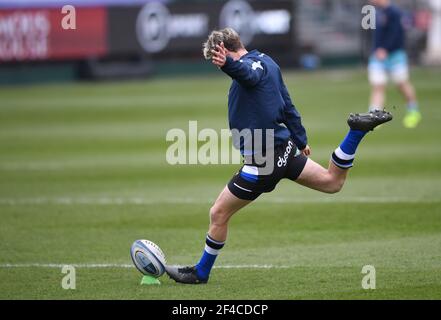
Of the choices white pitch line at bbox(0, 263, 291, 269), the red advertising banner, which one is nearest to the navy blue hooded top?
white pitch line at bbox(0, 263, 291, 269)

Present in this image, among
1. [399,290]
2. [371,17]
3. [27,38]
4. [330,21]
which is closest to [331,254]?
[399,290]

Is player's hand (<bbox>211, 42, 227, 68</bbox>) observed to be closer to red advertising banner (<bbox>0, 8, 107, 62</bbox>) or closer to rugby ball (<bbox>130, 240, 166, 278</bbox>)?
rugby ball (<bbox>130, 240, 166, 278</bbox>)

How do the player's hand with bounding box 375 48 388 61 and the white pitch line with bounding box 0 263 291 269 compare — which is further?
the player's hand with bounding box 375 48 388 61

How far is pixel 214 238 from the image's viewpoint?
348 inches

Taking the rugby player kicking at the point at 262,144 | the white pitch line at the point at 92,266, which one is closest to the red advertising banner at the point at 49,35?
the white pitch line at the point at 92,266

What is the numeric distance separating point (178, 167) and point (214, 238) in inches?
325

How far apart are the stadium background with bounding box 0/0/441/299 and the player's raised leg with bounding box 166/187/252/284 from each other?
6.7 inches

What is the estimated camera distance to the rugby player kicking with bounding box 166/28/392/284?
28.3ft

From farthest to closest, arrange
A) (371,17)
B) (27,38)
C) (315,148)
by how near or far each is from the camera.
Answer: (27,38) < (371,17) < (315,148)

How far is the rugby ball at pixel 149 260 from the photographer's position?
349 inches

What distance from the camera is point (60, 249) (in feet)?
34.8
